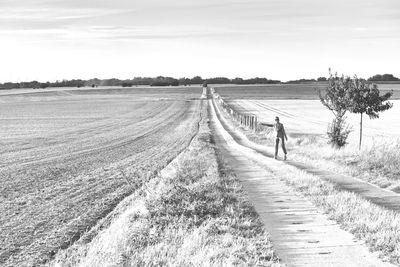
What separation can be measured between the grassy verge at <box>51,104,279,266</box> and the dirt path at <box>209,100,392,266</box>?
0.31 m

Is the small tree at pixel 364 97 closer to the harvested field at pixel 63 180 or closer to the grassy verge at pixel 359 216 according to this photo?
the harvested field at pixel 63 180

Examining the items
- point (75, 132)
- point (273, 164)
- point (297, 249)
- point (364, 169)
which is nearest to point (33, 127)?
point (75, 132)

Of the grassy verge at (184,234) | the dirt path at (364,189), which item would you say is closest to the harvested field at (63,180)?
the grassy verge at (184,234)

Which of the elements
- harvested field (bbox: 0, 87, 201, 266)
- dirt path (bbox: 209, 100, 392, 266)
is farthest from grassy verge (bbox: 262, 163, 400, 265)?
harvested field (bbox: 0, 87, 201, 266)

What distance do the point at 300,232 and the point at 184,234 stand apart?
204cm

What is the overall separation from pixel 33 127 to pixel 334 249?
4159cm

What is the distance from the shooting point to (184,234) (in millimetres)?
8523

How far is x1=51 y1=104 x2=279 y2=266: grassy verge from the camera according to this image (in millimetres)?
7262

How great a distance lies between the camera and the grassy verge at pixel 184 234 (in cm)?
726

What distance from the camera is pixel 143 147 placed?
29.0 m

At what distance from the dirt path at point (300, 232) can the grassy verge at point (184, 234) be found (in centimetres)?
31

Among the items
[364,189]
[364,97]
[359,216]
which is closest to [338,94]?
[364,97]

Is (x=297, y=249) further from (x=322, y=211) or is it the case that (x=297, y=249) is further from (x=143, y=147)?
(x=143, y=147)

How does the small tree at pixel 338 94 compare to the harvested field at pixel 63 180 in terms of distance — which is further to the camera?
the small tree at pixel 338 94
